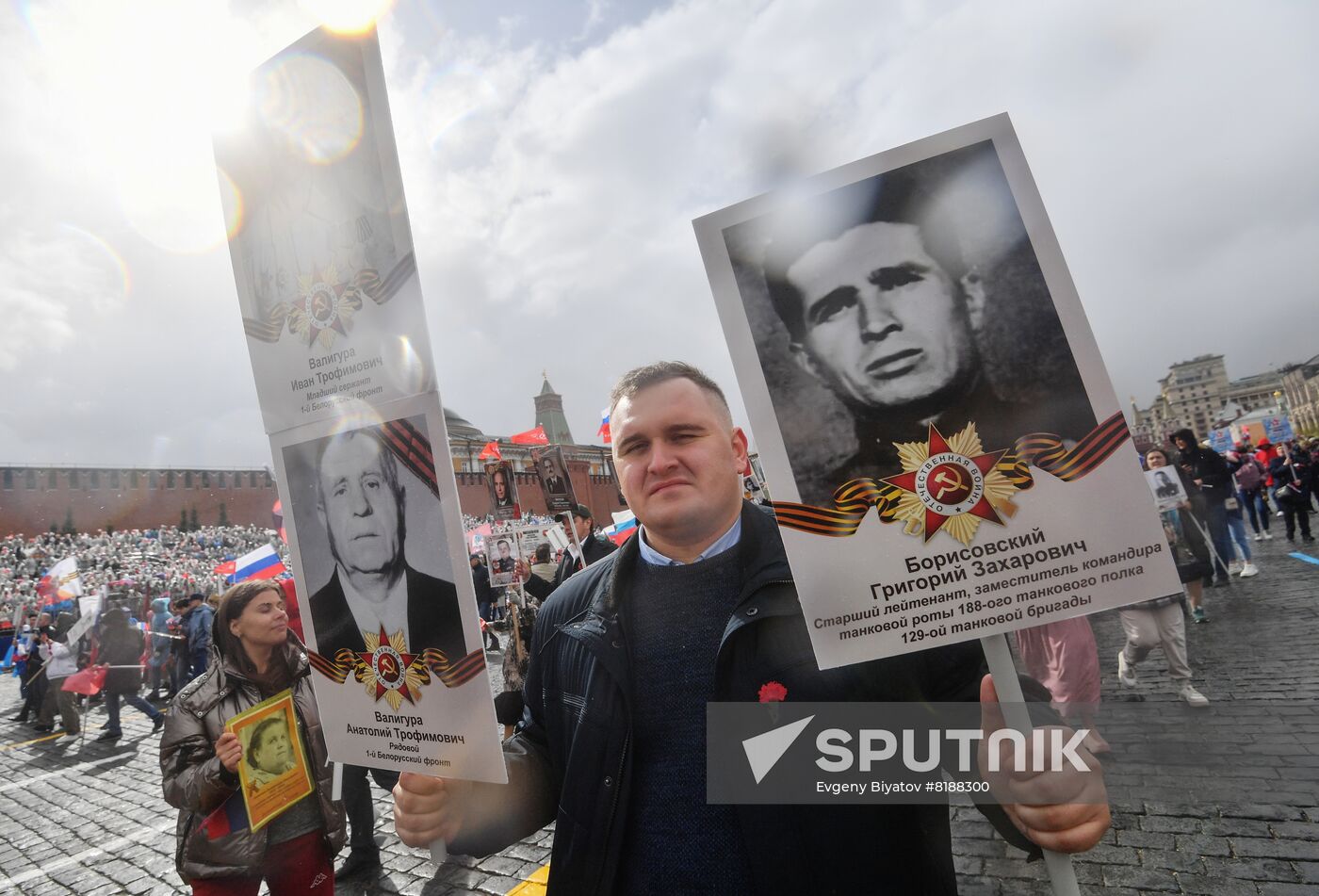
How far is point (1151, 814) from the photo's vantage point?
3.67m

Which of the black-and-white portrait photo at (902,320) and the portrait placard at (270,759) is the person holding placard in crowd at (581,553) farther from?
the black-and-white portrait photo at (902,320)

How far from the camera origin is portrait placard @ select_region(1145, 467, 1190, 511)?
7.55m

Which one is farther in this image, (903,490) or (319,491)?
(319,491)

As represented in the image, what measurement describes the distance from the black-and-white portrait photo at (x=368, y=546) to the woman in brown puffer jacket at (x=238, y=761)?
0.91 meters

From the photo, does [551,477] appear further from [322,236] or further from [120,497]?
[120,497]

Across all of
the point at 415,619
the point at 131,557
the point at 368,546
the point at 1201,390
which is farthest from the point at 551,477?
the point at 1201,390

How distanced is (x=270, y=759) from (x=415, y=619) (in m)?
1.57

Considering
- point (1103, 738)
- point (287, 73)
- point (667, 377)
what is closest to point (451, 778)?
point (667, 377)

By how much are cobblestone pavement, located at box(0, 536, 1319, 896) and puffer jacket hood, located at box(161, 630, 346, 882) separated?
160cm

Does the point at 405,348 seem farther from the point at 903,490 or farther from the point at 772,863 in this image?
the point at 772,863

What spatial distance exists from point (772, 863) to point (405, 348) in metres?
1.59

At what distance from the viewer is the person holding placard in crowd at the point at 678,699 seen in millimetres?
1581

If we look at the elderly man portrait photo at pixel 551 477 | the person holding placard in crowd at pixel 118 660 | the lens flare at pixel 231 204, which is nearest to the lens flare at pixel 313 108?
the lens flare at pixel 231 204

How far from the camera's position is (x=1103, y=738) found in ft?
15.7
